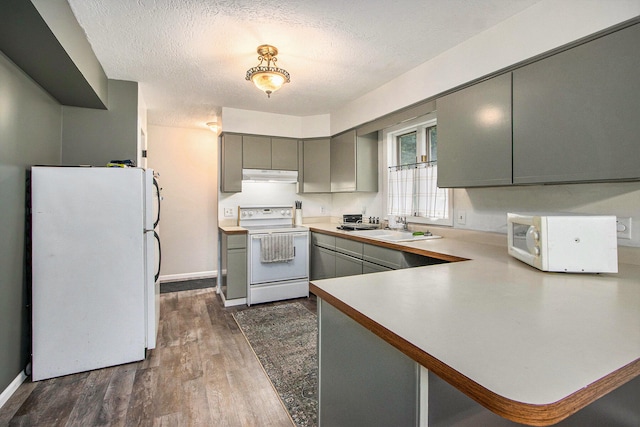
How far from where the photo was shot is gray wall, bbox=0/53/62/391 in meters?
1.84

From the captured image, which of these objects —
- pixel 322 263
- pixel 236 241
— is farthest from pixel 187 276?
pixel 322 263

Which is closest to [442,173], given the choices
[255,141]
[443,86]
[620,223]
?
[443,86]

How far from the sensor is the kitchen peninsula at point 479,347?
58 centimetres

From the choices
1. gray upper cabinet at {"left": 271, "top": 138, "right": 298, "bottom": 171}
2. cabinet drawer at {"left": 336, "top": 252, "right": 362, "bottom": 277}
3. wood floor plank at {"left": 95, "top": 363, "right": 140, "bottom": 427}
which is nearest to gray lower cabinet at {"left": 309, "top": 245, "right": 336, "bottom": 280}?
cabinet drawer at {"left": 336, "top": 252, "right": 362, "bottom": 277}

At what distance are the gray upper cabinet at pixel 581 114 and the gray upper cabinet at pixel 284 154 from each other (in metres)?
2.72

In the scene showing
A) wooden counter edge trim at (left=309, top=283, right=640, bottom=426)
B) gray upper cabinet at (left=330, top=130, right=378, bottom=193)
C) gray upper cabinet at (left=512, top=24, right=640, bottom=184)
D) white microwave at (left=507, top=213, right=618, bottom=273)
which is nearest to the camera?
wooden counter edge trim at (left=309, top=283, right=640, bottom=426)

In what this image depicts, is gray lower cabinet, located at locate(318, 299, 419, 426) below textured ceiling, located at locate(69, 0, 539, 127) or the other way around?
below

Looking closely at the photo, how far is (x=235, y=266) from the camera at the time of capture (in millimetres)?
3482

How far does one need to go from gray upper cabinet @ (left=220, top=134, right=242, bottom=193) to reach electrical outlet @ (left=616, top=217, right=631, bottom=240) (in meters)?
3.43

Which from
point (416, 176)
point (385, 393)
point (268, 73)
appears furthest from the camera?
point (416, 176)

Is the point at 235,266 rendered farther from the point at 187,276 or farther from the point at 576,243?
the point at 576,243

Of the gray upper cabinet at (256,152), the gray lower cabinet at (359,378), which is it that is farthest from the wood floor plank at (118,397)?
the gray upper cabinet at (256,152)

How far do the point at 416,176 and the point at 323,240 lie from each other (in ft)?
4.08

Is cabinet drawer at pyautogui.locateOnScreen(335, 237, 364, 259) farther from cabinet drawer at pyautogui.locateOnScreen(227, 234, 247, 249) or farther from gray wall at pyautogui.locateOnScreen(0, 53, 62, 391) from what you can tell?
gray wall at pyautogui.locateOnScreen(0, 53, 62, 391)
